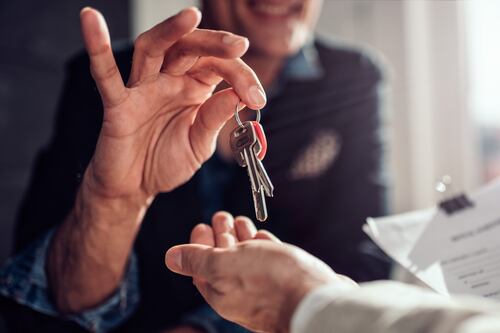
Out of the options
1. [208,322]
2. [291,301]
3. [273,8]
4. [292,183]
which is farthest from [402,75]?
[291,301]

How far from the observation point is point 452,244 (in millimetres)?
536

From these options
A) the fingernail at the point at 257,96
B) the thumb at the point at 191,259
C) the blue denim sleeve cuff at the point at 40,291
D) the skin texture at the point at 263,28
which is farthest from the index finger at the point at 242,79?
the skin texture at the point at 263,28

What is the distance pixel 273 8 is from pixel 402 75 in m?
0.73

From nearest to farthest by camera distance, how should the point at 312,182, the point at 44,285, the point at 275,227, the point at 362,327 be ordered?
the point at 362,327, the point at 44,285, the point at 275,227, the point at 312,182

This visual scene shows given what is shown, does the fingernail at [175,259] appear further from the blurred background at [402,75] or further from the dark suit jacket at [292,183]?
the blurred background at [402,75]

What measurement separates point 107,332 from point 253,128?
16.7 inches

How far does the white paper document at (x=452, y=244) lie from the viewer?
477mm

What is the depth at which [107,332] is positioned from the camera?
71 cm

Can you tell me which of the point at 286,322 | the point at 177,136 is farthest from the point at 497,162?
the point at 286,322

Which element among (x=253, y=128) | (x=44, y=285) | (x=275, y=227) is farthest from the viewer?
(x=275, y=227)

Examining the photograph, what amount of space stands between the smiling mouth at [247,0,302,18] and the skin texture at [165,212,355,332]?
81 centimetres

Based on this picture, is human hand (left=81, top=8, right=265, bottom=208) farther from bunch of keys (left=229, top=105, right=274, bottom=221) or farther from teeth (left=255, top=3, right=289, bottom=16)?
teeth (left=255, top=3, right=289, bottom=16)

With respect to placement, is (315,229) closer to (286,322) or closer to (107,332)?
(107,332)

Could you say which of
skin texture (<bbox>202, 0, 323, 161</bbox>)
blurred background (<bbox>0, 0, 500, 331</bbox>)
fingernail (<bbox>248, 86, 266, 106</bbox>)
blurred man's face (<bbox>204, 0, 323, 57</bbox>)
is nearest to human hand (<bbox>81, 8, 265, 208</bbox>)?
fingernail (<bbox>248, 86, 266, 106</bbox>)
